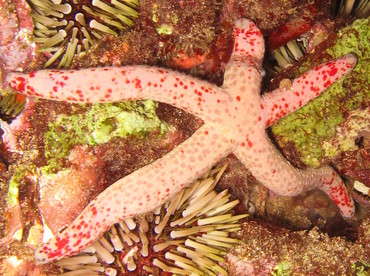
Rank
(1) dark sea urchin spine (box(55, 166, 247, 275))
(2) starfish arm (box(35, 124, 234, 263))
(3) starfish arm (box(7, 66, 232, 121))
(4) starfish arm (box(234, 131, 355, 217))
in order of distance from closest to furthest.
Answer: (3) starfish arm (box(7, 66, 232, 121))
(2) starfish arm (box(35, 124, 234, 263))
(1) dark sea urchin spine (box(55, 166, 247, 275))
(4) starfish arm (box(234, 131, 355, 217))

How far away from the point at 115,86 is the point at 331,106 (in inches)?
103

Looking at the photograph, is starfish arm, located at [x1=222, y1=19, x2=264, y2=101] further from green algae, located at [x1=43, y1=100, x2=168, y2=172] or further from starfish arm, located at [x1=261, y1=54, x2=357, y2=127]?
green algae, located at [x1=43, y1=100, x2=168, y2=172]

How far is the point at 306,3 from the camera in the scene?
3.88m

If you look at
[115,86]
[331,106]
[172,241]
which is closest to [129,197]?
[172,241]

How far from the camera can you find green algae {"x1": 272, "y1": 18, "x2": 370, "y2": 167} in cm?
388

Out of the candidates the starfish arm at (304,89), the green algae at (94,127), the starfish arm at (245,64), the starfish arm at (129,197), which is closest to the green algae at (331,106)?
the starfish arm at (304,89)

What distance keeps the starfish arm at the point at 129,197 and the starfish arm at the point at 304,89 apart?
985mm

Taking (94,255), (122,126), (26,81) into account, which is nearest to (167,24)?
(122,126)

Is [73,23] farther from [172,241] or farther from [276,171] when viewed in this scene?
[276,171]

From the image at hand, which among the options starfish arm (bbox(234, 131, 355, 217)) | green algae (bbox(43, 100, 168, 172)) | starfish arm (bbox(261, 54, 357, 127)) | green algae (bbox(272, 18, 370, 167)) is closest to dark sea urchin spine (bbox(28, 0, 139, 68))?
green algae (bbox(43, 100, 168, 172))

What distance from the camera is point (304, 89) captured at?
386 cm

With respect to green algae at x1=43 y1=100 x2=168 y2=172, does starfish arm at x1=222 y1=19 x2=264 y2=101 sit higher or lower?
higher

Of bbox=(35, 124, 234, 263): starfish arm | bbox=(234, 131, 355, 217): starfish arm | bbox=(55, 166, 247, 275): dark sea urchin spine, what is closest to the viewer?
bbox=(35, 124, 234, 263): starfish arm

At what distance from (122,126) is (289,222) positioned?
324cm
